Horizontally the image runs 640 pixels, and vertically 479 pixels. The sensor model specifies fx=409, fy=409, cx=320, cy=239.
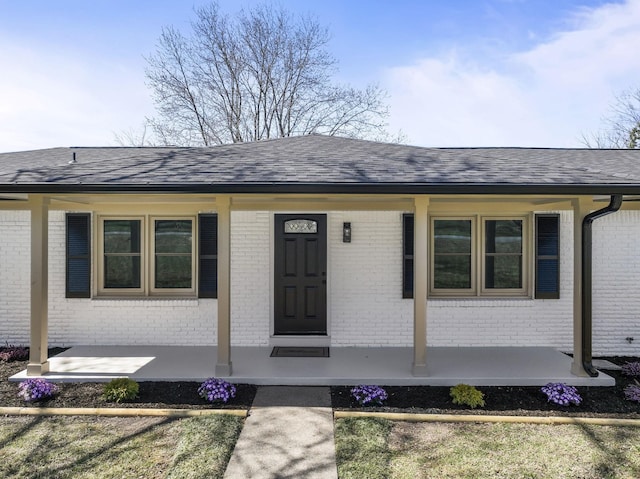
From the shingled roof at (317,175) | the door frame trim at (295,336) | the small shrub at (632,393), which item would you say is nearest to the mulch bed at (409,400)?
the small shrub at (632,393)

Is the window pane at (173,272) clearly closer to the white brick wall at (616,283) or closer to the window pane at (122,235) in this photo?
the window pane at (122,235)

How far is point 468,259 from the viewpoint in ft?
22.1

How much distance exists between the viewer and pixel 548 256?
21.4 feet

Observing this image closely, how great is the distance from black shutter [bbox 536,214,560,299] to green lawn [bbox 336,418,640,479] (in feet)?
9.59

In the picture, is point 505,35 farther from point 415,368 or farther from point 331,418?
point 331,418

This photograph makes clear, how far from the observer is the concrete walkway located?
10.4ft

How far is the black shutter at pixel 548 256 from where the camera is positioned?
6535 mm

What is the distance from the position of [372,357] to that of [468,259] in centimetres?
231

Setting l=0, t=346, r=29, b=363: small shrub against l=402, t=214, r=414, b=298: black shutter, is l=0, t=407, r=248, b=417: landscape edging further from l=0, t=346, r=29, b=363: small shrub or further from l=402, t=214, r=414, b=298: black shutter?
l=402, t=214, r=414, b=298: black shutter

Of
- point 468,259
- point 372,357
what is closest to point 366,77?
point 468,259

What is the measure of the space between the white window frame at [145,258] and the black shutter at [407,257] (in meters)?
3.36

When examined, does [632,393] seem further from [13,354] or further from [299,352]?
[13,354]

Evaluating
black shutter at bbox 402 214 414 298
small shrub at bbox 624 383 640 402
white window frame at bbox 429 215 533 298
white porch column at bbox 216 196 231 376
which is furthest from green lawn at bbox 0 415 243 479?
small shrub at bbox 624 383 640 402

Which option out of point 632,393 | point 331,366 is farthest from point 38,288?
point 632,393
